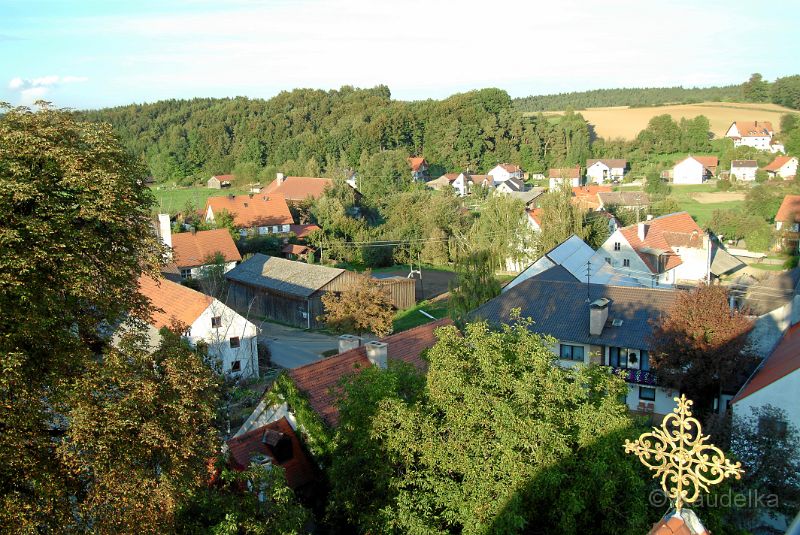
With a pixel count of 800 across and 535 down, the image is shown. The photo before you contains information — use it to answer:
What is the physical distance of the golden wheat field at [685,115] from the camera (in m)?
106

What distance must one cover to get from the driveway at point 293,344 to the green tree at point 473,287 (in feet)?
20.8

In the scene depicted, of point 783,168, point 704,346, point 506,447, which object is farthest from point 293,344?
point 783,168

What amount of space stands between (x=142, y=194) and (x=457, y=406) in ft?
22.3

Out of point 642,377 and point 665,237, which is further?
point 665,237

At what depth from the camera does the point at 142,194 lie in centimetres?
1194

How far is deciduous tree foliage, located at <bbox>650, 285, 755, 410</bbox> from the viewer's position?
2017 cm

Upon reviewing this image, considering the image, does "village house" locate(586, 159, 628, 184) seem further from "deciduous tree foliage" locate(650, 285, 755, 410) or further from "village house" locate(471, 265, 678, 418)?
"deciduous tree foliage" locate(650, 285, 755, 410)

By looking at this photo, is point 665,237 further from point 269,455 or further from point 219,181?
point 219,181

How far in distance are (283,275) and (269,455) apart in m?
24.1

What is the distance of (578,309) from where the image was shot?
83.5ft

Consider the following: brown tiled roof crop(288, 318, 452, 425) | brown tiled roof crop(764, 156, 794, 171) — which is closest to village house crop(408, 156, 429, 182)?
brown tiled roof crop(764, 156, 794, 171)

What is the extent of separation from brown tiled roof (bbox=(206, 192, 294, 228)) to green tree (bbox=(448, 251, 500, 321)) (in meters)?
28.4

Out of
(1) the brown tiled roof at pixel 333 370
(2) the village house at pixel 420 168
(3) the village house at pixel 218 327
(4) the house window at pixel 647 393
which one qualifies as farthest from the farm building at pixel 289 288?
(2) the village house at pixel 420 168

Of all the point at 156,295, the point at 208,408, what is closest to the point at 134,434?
the point at 208,408
